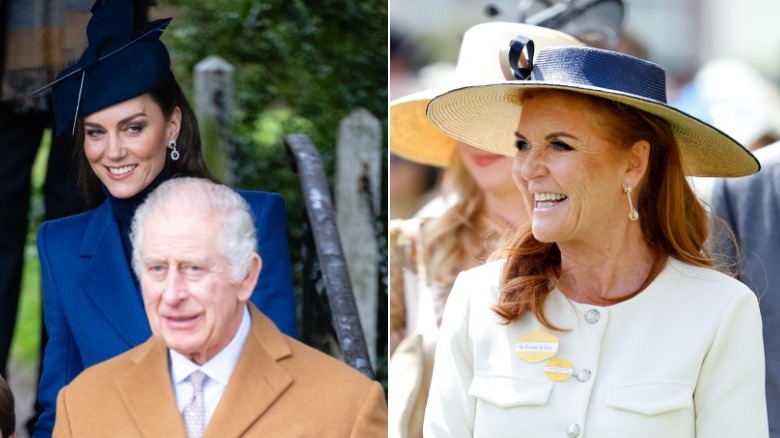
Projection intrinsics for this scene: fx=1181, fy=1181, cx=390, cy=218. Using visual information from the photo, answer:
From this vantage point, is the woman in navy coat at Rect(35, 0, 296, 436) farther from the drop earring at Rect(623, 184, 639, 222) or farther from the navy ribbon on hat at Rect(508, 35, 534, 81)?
the drop earring at Rect(623, 184, 639, 222)

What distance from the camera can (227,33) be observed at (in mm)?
3510

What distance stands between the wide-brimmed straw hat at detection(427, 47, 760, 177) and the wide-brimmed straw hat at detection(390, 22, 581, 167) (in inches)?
22.6

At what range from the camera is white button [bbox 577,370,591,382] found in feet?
8.73

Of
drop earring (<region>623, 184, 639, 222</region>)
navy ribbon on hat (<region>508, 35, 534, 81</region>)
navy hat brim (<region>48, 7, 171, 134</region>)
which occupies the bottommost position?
drop earring (<region>623, 184, 639, 222</region>)

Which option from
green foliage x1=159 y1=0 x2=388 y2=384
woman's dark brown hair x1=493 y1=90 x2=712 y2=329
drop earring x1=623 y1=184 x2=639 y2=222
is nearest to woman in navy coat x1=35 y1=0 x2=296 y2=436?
green foliage x1=159 y1=0 x2=388 y2=384

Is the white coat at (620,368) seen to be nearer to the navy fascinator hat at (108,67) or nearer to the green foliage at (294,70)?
the green foliage at (294,70)

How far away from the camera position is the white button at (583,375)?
266cm

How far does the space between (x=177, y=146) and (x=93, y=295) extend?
1.55 feet

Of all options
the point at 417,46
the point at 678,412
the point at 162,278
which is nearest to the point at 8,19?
the point at 162,278

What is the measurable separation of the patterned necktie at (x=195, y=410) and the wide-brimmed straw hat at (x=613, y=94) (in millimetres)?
961

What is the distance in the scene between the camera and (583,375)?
105 inches

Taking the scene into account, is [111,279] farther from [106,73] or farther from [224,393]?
Result: [106,73]

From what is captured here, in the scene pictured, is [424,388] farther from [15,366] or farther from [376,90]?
[15,366]

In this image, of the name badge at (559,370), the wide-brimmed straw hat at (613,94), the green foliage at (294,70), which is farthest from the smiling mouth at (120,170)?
the name badge at (559,370)
